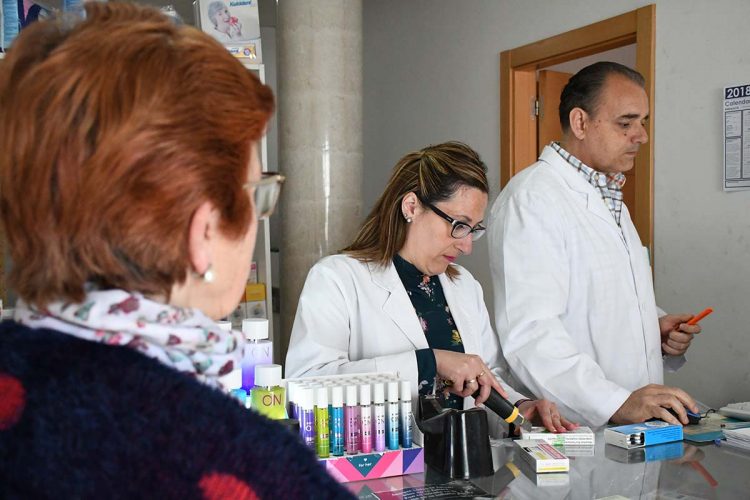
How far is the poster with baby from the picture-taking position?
3.49 m

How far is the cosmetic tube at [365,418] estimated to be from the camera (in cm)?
156

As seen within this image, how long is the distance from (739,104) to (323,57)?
6.76 ft

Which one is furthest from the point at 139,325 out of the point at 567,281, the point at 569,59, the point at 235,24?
the point at 569,59

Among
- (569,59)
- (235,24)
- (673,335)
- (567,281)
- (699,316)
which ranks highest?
(235,24)

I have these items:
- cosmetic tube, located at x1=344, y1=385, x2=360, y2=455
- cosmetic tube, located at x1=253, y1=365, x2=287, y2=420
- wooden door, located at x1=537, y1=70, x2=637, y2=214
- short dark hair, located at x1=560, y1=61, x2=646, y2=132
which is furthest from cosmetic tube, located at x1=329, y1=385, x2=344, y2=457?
wooden door, located at x1=537, y1=70, x2=637, y2=214

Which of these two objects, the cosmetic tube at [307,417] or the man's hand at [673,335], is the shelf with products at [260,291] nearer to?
the man's hand at [673,335]

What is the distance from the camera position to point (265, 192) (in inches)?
32.2

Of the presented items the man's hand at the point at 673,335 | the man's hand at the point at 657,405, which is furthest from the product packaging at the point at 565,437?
the man's hand at the point at 673,335

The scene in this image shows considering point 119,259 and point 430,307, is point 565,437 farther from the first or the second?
point 119,259

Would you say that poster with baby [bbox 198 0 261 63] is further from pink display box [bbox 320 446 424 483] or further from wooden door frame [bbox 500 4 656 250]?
pink display box [bbox 320 446 424 483]

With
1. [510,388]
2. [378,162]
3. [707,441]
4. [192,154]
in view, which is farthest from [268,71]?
[192,154]

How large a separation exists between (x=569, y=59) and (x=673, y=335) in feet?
6.20

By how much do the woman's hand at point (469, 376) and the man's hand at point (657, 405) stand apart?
0.42 meters

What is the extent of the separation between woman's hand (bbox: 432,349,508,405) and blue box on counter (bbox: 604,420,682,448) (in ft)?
0.94
